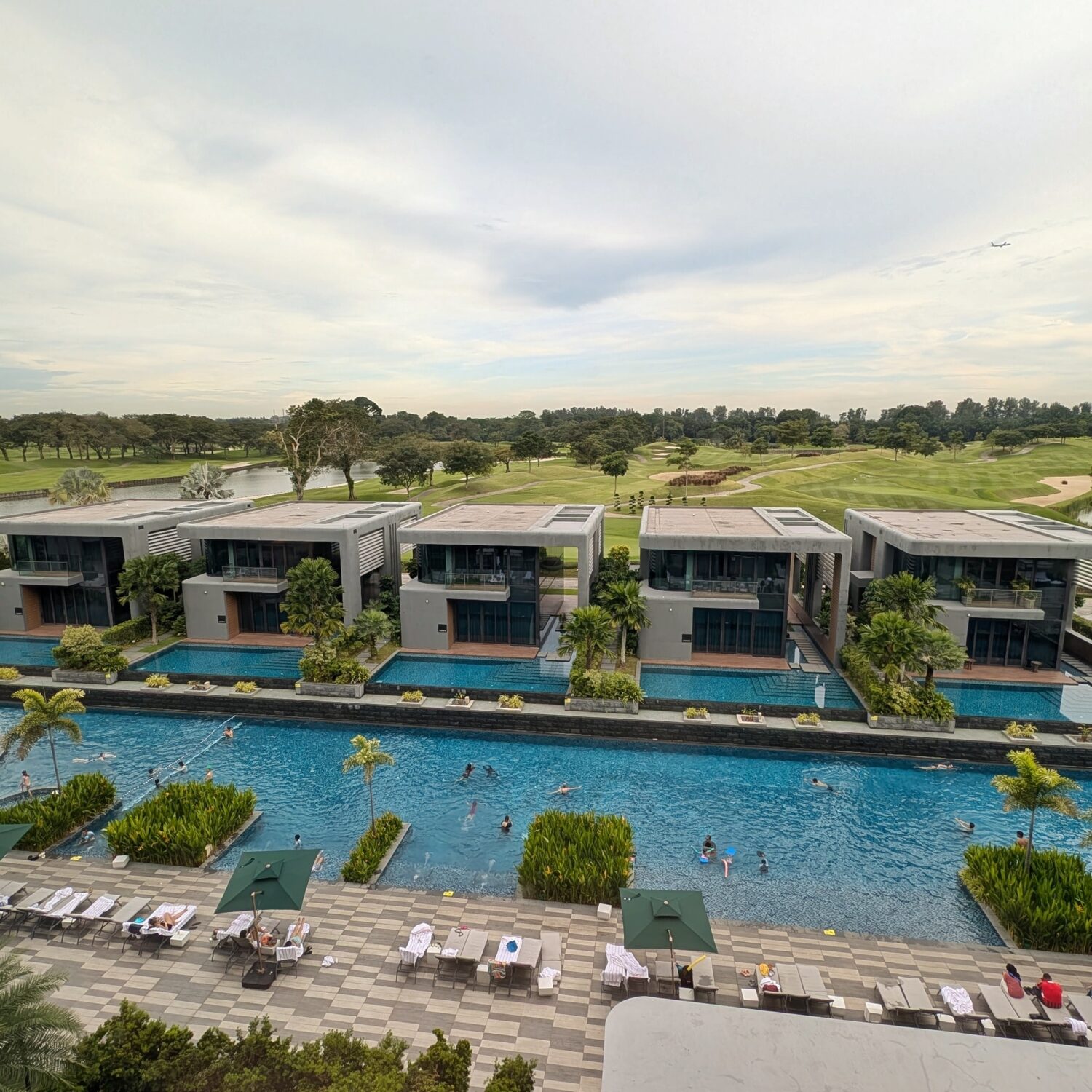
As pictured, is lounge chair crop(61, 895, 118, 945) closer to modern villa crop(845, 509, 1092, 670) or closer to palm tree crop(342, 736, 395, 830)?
palm tree crop(342, 736, 395, 830)

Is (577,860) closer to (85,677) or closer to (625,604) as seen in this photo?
(625,604)

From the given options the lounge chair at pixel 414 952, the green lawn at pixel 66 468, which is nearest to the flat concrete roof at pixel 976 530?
the lounge chair at pixel 414 952

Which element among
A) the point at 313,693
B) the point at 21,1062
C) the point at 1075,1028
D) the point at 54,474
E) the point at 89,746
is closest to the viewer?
the point at 21,1062

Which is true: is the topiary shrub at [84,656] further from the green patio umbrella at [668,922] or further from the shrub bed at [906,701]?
the shrub bed at [906,701]

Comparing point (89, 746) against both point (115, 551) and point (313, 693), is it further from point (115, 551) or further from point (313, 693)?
point (115, 551)

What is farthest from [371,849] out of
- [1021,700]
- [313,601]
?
[1021,700]

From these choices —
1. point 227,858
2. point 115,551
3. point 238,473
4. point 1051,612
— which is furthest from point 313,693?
point 238,473
